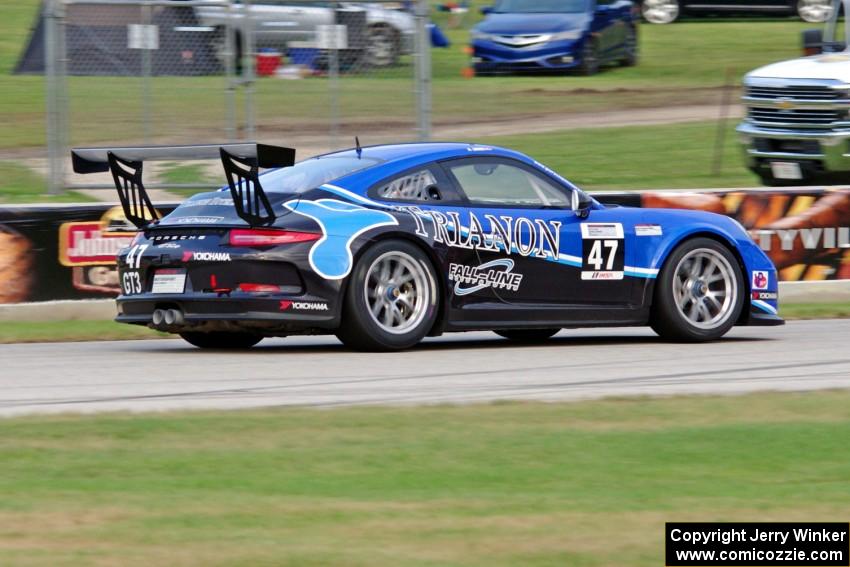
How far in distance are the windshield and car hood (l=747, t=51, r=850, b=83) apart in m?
6.77

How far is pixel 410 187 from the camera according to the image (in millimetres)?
10500

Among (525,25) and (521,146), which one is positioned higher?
(525,25)

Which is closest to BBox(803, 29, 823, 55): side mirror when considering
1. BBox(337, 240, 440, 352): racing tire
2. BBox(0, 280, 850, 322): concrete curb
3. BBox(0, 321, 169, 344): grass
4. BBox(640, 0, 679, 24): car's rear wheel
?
BBox(0, 280, 850, 322): concrete curb

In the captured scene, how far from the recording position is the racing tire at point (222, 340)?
36.1 ft

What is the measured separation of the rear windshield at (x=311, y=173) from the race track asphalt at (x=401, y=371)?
1082mm

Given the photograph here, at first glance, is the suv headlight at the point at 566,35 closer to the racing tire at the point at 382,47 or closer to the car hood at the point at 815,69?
the car hood at the point at 815,69

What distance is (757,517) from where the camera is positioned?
542cm

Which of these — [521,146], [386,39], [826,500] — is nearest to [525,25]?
[521,146]

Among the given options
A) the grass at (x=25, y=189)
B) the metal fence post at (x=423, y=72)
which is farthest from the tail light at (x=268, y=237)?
the metal fence post at (x=423, y=72)

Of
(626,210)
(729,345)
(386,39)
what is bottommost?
(729,345)

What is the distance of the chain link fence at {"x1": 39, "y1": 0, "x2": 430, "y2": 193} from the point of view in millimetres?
15742

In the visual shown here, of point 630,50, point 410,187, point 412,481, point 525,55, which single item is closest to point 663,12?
point 630,50

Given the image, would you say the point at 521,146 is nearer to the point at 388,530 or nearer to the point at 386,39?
the point at 386,39

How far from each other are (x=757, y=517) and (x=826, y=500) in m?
0.45
